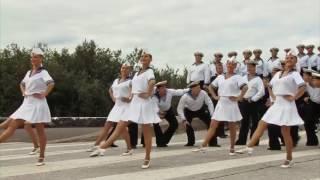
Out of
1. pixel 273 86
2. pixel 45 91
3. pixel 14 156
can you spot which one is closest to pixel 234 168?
pixel 273 86

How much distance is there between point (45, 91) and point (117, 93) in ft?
8.50

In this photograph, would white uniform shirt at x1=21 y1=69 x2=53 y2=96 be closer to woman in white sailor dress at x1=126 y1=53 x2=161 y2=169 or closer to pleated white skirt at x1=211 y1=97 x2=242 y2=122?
woman in white sailor dress at x1=126 y1=53 x2=161 y2=169

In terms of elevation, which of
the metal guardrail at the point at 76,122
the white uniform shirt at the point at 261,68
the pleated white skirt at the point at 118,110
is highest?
the white uniform shirt at the point at 261,68

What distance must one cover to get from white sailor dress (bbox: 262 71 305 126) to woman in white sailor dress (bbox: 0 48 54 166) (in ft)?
12.0

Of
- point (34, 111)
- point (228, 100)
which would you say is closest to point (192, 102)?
point (228, 100)

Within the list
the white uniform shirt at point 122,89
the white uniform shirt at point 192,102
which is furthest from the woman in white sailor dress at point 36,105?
the white uniform shirt at point 192,102

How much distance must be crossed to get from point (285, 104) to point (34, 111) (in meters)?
4.11

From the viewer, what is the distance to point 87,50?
211 ft

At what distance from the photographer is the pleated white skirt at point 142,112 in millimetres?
9930

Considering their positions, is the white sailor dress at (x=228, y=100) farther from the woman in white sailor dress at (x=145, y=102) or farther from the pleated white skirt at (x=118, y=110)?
the woman in white sailor dress at (x=145, y=102)

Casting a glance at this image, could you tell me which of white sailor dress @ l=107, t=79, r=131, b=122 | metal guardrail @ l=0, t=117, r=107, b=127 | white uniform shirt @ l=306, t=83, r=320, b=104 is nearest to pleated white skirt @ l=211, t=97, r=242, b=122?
white sailor dress @ l=107, t=79, r=131, b=122

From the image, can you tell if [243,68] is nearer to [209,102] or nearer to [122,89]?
[209,102]

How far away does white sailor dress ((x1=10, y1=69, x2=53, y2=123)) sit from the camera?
9891 mm

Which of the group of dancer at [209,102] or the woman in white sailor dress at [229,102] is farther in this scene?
the woman in white sailor dress at [229,102]
